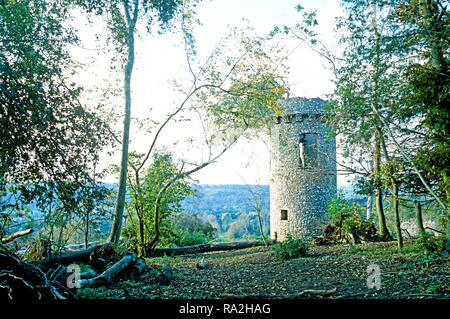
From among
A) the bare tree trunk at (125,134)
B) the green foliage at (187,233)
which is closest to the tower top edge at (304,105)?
the green foliage at (187,233)

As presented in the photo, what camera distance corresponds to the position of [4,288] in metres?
3.23

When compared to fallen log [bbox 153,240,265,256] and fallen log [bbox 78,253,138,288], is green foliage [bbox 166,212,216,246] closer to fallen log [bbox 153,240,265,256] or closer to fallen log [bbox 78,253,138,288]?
fallen log [bbox 153,240,265,256]

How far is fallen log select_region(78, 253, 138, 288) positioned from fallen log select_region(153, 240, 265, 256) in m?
5.43

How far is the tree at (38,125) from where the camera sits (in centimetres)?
385

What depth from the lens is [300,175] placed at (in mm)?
14398

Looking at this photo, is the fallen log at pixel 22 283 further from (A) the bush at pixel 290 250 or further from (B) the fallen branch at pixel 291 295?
(A) the bush at pixel 290 250

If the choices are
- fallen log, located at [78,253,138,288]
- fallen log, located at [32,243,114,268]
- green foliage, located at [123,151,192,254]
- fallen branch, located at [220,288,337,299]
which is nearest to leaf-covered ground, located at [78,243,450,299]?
fallen branch, located at [220,288,337,299]

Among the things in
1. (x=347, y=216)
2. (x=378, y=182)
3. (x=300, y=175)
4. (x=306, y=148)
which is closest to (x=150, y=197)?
(x=347, y=216)

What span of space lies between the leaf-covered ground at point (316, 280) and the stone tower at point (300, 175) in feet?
21.2

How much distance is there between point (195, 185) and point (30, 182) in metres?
6.35

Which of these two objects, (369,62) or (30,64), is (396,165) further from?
(30,64)

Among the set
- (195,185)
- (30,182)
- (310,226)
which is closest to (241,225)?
(310,226)

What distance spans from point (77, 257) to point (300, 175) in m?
10.6

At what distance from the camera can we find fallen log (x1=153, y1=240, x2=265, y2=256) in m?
11.4
